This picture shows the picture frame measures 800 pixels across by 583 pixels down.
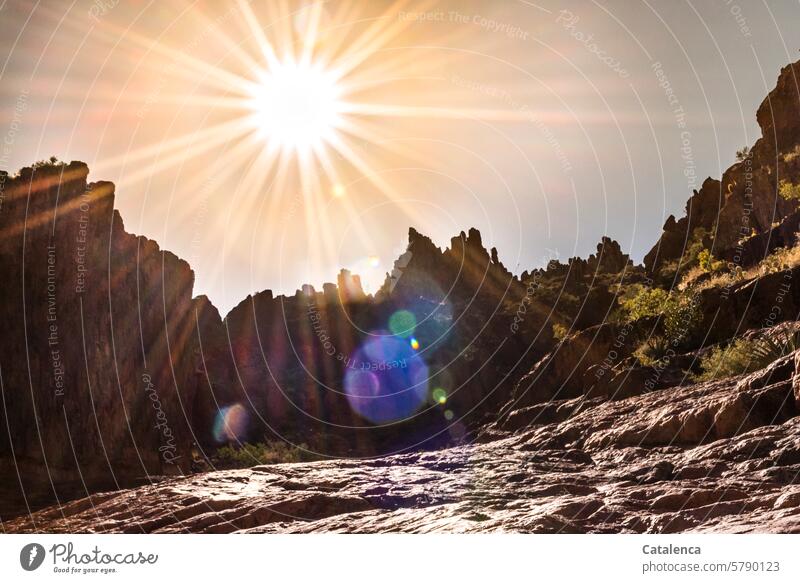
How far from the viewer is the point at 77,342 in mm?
50312

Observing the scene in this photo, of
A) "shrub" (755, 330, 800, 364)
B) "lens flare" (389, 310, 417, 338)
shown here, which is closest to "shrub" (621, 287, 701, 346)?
"shrub" (755, 330, 800, 364)

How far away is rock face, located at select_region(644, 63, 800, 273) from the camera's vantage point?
61.0 metres

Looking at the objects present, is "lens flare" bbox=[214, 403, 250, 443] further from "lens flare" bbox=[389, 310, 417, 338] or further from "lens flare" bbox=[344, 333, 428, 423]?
"lens flare" bbox=[389, 310, 417, 338]

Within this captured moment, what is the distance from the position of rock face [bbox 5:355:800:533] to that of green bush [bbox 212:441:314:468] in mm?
44998

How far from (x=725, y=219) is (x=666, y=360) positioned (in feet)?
191

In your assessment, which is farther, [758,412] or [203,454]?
[203,454]

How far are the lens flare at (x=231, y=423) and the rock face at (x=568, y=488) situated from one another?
5846cm

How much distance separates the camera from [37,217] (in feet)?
157

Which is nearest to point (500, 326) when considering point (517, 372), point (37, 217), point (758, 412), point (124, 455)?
point (517, 372)

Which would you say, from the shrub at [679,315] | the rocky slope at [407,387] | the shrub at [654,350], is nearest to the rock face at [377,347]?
the rocky slope at [407,387]

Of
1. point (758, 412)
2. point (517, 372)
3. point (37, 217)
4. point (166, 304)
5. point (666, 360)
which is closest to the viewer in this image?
point (758, 412)

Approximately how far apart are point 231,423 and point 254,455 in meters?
18.0

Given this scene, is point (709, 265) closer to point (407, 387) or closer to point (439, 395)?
point (439, 395)
